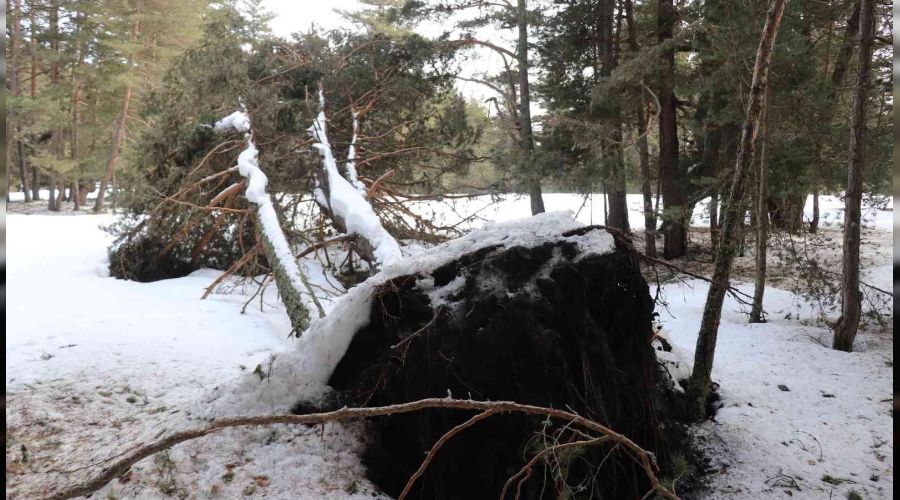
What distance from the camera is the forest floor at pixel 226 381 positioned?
2723 millimetres

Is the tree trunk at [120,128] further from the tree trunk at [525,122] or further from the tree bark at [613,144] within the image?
the tree bark at [613,144]

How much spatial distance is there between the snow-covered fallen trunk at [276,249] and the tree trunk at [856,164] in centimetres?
523

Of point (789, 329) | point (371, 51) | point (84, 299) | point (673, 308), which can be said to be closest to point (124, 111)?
point (371, 51)

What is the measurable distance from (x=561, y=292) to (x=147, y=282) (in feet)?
24.1

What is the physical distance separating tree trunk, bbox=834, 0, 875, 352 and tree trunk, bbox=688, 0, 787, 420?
6.68 ft

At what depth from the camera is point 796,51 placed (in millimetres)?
7168

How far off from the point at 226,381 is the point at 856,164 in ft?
20.3

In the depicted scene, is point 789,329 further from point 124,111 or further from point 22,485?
point 124,111

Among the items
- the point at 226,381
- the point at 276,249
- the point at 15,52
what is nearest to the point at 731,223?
the point at 226,381

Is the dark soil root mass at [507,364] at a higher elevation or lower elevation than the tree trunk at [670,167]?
lower

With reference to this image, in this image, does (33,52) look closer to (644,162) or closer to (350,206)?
(350,206)

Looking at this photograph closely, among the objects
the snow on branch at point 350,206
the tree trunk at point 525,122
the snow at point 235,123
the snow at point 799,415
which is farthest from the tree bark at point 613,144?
the snow at point 235,123

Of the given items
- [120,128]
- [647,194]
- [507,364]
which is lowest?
[507,364]

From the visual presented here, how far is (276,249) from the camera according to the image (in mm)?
5258
